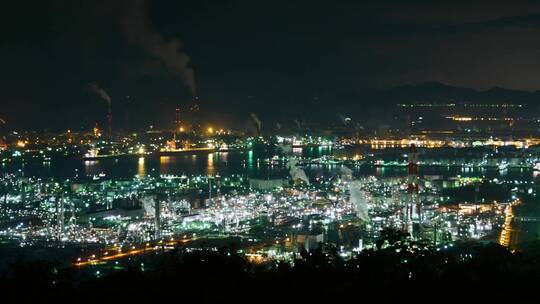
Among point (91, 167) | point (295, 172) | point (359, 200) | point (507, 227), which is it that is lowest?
point (507, 227)

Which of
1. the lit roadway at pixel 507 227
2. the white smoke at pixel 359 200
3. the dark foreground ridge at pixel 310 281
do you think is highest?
the dark foreground ridge at pixel 310 281

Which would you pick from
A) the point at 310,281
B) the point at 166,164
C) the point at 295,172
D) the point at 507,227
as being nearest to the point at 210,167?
the point at 166,164

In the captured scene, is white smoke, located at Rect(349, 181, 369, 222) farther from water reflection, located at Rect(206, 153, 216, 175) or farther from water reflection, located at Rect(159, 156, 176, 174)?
water reflection, located at Rect(159, 156, 176, 174)

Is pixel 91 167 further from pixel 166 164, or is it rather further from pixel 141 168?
pixel 166 164

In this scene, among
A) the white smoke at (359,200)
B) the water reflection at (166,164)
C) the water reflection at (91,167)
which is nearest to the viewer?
the white smoke at (359,200)

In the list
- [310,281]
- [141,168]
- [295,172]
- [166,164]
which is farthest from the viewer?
[166,164]

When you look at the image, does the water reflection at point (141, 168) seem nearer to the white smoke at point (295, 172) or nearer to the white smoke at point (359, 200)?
the white smoke at point (295, 172)

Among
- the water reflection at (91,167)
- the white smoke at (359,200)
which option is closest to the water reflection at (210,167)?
the water reflection at (91,167)
